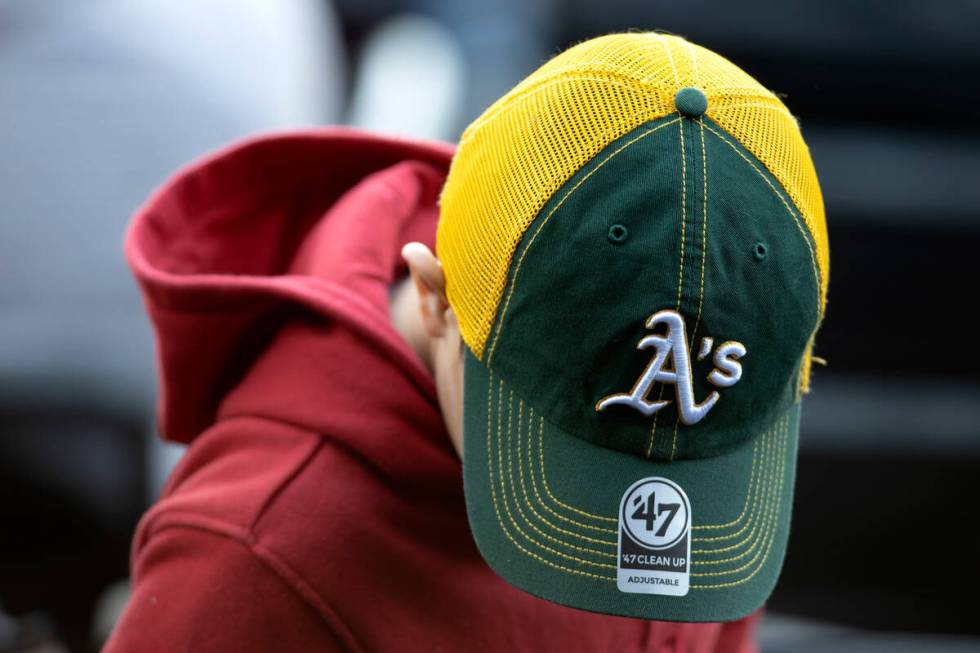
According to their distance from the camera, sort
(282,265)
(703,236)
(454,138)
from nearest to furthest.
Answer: (703,236) → (282,265) → (454,138)

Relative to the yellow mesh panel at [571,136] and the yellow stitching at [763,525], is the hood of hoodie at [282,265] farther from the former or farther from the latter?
the yellow stitching at [763,525]

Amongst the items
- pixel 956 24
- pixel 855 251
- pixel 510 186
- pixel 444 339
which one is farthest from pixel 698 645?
pixel 956 24

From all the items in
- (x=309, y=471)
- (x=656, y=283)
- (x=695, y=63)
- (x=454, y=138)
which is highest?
(x=695, y=63)

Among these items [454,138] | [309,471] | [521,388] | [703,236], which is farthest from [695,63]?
[454,138]

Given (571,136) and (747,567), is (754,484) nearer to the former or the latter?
(747,567)

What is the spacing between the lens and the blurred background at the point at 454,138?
1348 millimetres

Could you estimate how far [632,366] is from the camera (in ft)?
2.16

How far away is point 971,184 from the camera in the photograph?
2.00m

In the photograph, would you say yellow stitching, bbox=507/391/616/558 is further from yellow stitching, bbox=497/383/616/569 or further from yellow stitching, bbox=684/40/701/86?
A: yellow stitching, bbox=684/40/701/86

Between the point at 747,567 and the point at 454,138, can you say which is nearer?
the point at 747,567

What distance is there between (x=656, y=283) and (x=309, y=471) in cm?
30

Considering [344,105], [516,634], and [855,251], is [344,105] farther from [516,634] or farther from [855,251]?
[516,634]

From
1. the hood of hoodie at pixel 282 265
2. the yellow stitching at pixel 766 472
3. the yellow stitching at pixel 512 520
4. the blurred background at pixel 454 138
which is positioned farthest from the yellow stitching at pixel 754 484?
the blurred background at pixel 454 138

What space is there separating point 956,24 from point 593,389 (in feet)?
5.45
